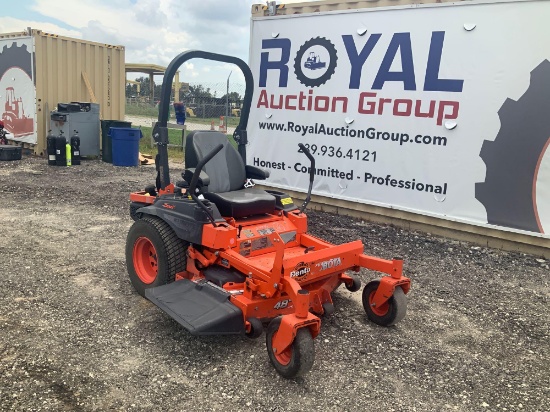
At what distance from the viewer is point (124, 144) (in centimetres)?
1126

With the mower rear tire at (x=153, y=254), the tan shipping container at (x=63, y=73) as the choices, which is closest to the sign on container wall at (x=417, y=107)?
the mower rear tire at (x=153, y=254)

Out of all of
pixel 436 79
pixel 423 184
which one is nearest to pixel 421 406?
pixel 423 184

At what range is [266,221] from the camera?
4.14 meters

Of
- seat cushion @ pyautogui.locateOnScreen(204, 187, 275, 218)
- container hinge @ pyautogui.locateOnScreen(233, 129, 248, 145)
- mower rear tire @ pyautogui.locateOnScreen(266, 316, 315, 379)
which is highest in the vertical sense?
container hinge @ pyautogui.locateOnScreen(233, 129, 248, 145)

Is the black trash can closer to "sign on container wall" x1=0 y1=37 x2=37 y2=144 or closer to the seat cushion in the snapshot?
"sign on container wall" x1=0 y1=37 x2=37 y2=144

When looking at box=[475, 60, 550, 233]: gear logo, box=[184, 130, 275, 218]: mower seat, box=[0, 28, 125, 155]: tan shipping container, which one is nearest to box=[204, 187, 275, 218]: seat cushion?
box=[184, 130, 275, 218]: mower seat

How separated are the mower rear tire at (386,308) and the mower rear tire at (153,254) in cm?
154

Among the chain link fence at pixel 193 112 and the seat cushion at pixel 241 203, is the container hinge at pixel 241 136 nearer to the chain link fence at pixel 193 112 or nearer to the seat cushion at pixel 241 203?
the seat cushion at pixel 241 203

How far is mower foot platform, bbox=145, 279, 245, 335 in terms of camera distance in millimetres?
3086

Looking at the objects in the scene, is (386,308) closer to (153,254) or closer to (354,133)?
(153,254)

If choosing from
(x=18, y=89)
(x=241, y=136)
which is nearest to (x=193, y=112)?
(x=18, y=89)

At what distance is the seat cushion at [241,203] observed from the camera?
3.94 meters

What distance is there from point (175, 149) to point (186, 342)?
38.6ft

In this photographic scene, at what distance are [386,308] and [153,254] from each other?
6.76 feet
